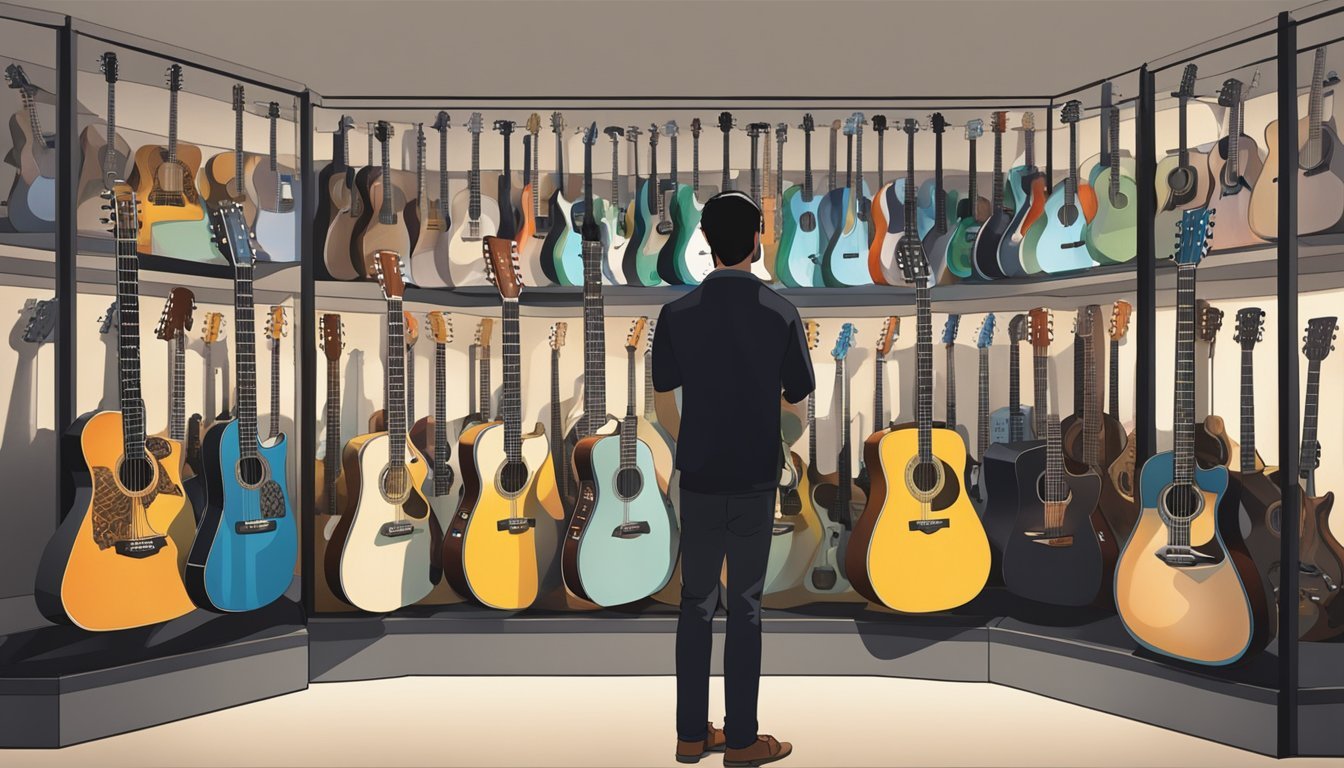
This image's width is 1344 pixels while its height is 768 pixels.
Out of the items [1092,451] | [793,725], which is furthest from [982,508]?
[793,725]

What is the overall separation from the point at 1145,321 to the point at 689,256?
5.20 feet

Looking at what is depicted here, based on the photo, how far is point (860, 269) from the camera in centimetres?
357

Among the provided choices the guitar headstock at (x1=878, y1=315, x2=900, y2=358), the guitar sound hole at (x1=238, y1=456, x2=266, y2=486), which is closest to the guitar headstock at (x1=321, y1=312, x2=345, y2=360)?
the guitar sound hole at (x1=238, y1=456, x2=266, y2=486)

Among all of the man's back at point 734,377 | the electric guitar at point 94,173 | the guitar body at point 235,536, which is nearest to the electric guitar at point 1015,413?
the man's back at point 734,377

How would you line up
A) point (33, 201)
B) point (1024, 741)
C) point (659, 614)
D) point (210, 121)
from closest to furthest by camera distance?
point (1024, 741), point (33, 201), point (659, 614), point (210, 121)

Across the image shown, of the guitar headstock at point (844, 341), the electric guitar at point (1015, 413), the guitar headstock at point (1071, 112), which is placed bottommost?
the electric guitar at point (1015, 413)

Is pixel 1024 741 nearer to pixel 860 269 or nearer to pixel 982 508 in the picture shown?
pixel 982 508

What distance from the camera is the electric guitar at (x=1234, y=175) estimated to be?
2.99 metres

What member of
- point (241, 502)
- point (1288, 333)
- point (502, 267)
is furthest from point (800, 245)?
point (241, 502)

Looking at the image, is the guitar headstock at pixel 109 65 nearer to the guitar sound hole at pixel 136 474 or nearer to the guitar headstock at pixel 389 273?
the guitar headstock at pixel 389 273

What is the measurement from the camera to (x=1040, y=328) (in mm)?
3324

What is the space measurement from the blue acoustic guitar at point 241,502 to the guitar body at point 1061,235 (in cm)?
268

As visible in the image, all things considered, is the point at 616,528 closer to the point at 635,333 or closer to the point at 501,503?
the point at 501,503

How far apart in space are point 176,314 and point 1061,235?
9.97 feet
